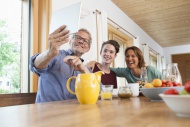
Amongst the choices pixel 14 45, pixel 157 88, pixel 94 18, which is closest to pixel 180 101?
pixel 157 88

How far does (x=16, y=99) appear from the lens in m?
1.59

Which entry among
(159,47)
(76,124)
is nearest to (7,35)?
(76,124)

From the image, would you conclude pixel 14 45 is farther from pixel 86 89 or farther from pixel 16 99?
pixel 86 89

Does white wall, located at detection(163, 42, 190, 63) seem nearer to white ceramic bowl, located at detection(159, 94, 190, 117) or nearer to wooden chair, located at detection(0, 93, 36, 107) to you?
wooden chair, located at detection(0, 93, 36, 107)

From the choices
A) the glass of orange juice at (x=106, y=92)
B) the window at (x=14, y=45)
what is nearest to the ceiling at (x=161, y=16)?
the window at (x=14, y=45)

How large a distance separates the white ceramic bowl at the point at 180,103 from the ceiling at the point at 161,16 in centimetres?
305

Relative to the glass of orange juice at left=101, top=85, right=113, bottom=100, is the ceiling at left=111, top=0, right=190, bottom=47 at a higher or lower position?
higher

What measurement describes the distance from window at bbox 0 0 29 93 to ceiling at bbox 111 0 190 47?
1879mm

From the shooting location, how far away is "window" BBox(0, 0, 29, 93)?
1677 mm

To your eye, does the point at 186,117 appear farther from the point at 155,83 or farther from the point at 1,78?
the point at 1,78

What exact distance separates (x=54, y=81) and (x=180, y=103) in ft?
3.32

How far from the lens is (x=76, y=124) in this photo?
0.45 meters

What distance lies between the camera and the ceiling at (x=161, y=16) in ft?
11.4

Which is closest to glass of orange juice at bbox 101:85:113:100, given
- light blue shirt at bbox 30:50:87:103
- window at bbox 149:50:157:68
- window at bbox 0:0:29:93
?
light blue shirt at bbox 30:50:87:103
